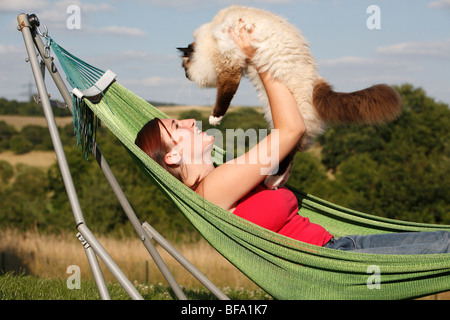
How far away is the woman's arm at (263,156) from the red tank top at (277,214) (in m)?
0.07

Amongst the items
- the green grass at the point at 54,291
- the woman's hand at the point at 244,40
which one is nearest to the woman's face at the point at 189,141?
the woman's hand at the point at 244,40

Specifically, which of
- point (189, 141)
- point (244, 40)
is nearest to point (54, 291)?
point (189, 141)

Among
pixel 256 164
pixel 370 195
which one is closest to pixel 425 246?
pixel 256 164

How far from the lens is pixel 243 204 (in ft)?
7.14

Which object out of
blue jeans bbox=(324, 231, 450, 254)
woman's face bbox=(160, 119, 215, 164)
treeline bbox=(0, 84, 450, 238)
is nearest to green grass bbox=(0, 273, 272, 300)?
woman's face bbox=(160, 119, 215, 164)

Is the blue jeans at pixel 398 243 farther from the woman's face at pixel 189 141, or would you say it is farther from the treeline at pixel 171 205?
the treeline at pixel 171 205

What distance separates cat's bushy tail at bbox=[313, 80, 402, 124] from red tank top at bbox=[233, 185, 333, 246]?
1.39 ft

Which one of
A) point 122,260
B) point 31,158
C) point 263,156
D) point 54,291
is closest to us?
point 263,156

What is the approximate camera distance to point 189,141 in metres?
2.26

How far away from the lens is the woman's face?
226 centimetres

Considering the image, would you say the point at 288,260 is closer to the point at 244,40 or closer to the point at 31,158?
the point at 244,40

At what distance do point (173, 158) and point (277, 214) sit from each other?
1.86 feet

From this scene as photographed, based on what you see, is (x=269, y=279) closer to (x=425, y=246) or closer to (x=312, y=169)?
(x=425, y=246)

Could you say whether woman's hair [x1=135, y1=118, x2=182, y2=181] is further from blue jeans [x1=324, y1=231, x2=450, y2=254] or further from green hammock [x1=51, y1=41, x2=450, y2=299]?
blue jeans [x1=324, y1=231, x2=450, y2=254]
